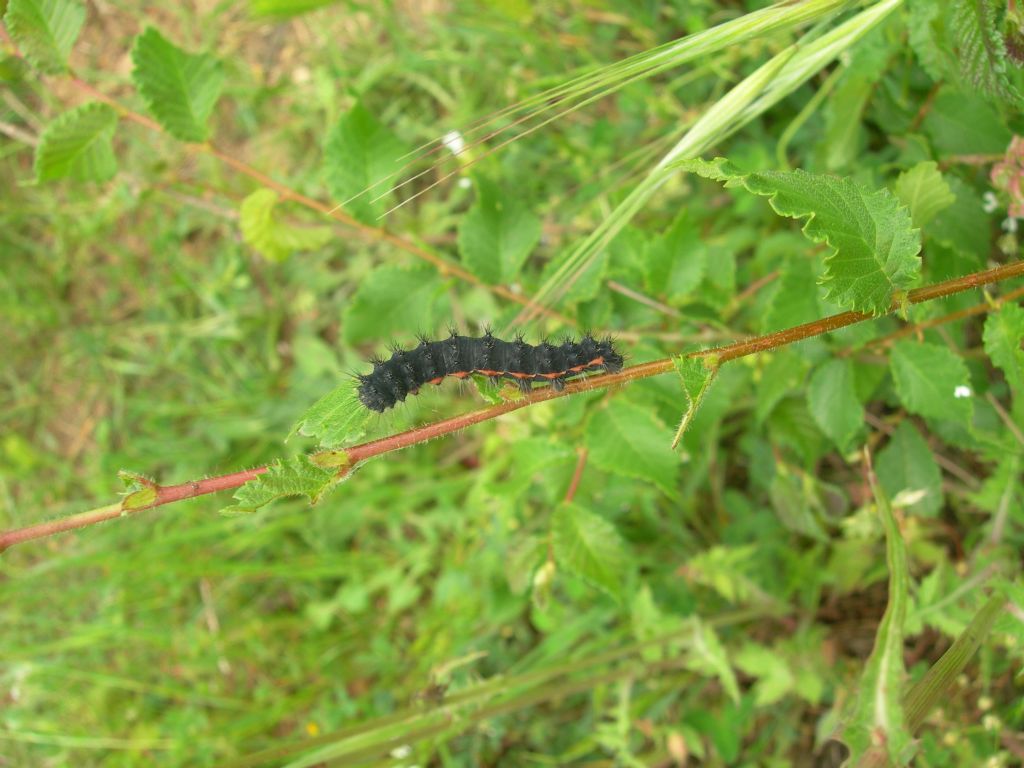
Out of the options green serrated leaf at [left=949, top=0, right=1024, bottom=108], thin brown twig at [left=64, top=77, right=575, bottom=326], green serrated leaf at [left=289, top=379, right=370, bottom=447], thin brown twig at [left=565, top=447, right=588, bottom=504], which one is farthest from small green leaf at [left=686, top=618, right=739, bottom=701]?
green serrated leaf at [left=949, top=0, right=1024, bottom=108]

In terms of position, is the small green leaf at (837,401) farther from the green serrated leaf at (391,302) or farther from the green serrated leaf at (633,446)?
the green serrated leaf at (391,302)

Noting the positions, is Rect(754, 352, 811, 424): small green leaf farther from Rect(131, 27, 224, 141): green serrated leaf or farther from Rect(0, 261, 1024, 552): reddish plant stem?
Rect(131, 27, 224, 141): green serrated leaf

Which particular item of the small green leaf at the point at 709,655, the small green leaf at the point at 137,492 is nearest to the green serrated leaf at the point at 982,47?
the small green leaf at the point at 709,655

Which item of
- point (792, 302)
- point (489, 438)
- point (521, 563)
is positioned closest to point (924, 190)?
point (792, 302)

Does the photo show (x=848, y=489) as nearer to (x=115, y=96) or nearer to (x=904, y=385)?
(x=904, y=385)

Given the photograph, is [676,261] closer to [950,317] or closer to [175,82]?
[950,317]
